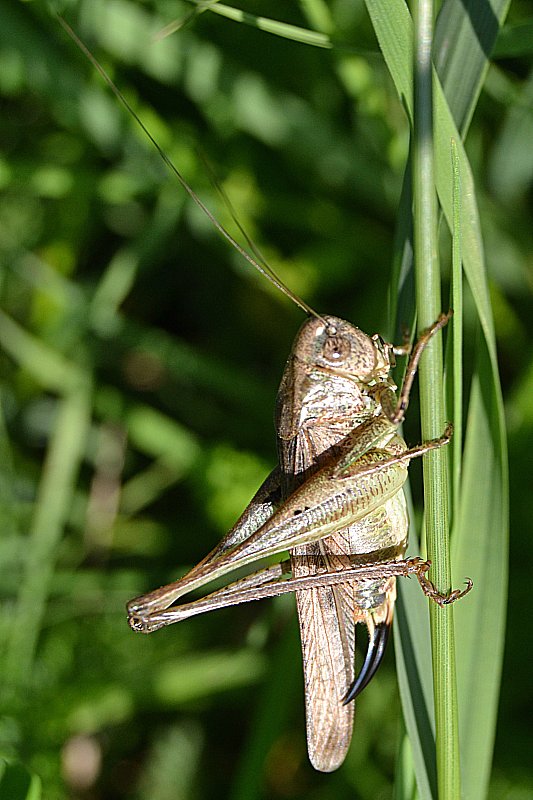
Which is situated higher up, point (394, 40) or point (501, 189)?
point (501, 189)

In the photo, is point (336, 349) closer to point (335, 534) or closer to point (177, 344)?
point (335, 534)

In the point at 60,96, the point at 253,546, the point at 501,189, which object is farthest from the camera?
the point at 501,189

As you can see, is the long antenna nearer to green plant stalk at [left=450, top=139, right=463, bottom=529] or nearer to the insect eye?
the insect eye

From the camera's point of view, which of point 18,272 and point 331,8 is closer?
point 331,8

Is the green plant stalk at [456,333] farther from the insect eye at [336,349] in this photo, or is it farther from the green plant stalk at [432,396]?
the insect eye at [336,349]

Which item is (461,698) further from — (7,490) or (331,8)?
(331,8)

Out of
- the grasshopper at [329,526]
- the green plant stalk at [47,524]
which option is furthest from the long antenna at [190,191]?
the green plant stalk at [47,524]

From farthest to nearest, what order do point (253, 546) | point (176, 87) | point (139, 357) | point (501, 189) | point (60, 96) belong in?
1. point (139, 357)
2. point (176, 87)
3. point (501, 189)
4. point (60, 96)
5. point (253, 546)

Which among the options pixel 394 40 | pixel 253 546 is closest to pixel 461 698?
pixel 253 546
